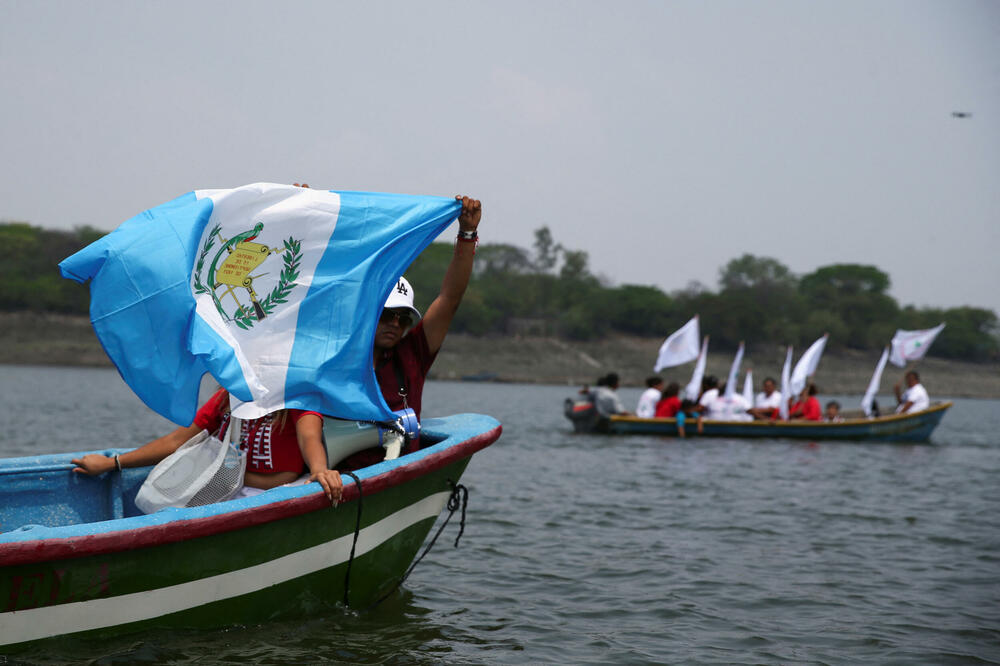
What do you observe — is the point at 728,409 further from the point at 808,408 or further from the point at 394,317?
the point at 394,317

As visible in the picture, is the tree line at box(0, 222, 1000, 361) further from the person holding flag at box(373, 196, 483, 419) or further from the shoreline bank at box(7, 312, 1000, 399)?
the person holding flag at box(373, 196, 483, 419)

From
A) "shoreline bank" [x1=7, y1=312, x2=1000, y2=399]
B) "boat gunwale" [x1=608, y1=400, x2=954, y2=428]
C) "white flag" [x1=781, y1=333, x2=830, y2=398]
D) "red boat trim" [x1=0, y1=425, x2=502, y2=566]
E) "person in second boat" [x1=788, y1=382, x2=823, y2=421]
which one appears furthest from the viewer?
"shoreline bank" [x1=7, y1=312, x2=1000, y2=399]

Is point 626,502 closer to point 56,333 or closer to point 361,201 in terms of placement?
point 361,201

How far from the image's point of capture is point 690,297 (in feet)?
350

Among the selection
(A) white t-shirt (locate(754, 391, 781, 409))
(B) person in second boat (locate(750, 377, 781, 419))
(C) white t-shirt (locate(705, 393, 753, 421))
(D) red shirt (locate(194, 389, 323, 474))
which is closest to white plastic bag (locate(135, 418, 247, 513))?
(D) red shirt (locate(194, 389, 323, 474))

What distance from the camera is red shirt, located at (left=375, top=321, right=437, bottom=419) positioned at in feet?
18.9

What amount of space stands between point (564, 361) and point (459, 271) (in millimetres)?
76725

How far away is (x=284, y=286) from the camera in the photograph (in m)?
5.26

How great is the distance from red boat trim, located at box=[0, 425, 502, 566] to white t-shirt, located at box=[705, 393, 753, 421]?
1651cm

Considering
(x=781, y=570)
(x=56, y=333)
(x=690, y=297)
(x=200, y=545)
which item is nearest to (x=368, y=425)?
(x=200, y=545)

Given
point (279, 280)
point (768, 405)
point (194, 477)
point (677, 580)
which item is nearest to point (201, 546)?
point (194, 477)

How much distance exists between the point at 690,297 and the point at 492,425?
103 metres

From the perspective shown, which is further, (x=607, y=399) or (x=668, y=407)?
(x=607, y=399)

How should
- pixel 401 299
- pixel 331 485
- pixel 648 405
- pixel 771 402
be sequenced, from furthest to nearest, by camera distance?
1. pixel 771 402
2. pixel 648 405
3. pixel 401 299
4. pixel 331 485
